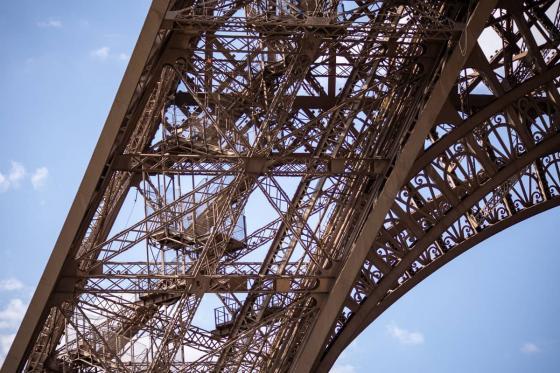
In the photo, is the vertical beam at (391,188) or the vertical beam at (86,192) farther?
the vertical beam at (391,188)

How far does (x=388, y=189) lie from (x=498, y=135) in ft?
11.1

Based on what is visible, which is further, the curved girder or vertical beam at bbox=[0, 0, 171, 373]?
the curved girder

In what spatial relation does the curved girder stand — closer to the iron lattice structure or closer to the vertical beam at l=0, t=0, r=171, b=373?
the iron lattice structure

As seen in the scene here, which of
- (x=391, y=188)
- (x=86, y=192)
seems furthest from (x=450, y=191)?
(x=86, y=192)

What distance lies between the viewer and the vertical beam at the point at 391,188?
583 inches

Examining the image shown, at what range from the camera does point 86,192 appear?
1466 centimetres

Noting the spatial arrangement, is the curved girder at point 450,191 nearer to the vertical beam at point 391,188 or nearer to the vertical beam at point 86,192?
the vertical beam at point 391,188

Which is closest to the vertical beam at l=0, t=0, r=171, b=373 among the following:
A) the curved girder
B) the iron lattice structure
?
the iron lattice structure

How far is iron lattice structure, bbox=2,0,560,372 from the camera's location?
14953 millimetres

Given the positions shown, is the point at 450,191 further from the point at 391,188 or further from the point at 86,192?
the point at 86,192

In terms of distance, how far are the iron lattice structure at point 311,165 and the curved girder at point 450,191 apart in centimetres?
3

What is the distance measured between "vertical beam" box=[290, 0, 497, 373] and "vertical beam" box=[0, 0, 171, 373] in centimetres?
392

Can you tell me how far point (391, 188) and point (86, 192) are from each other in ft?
14.7

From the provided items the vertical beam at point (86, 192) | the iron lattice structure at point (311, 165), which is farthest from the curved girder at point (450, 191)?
the vertical beam at point (86, 192)
